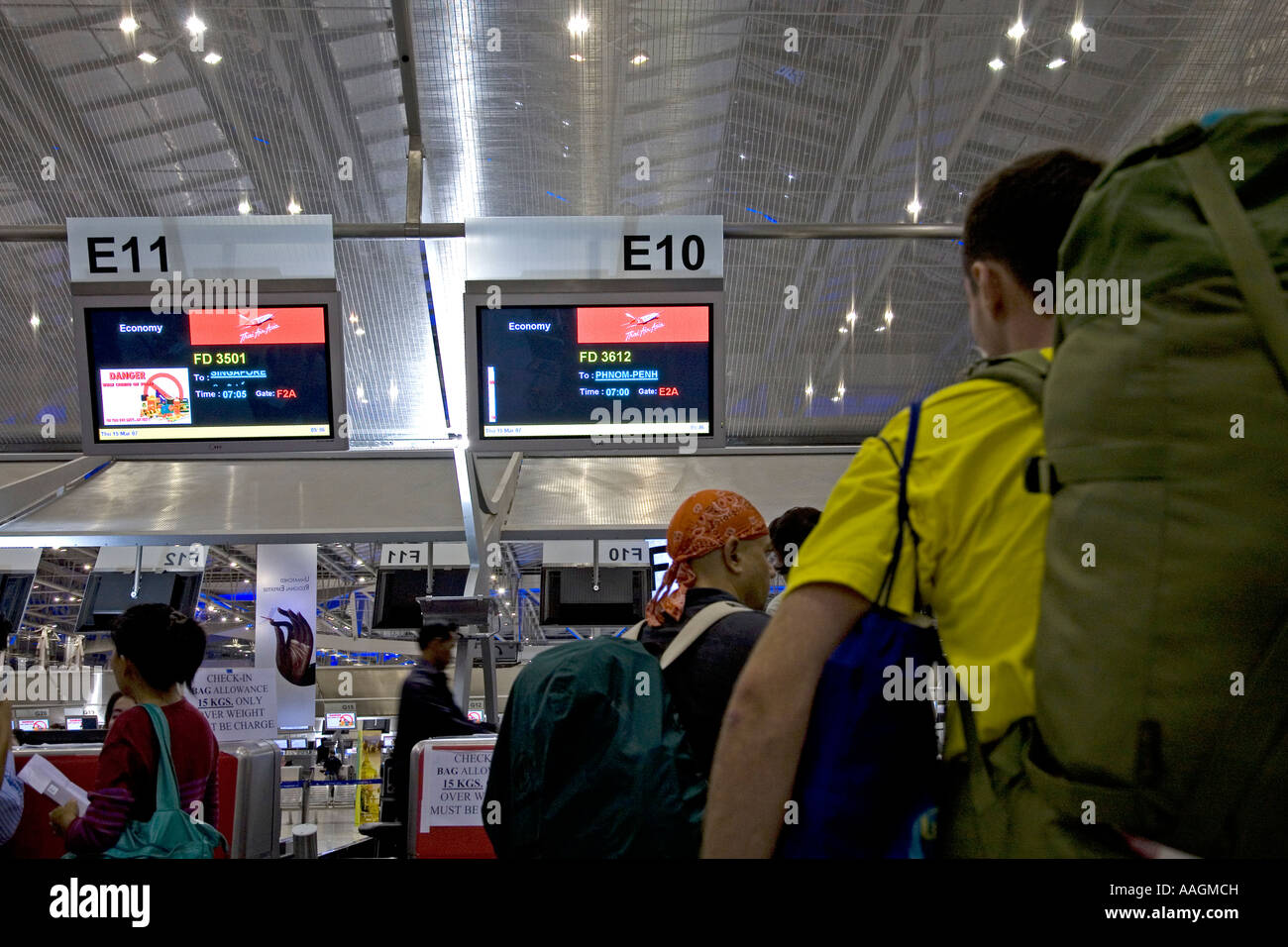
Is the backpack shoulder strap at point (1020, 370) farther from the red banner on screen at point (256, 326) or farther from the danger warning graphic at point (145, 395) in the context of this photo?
the danger warning graphic at point (145, 395)

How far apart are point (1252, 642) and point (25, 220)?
24.5ft

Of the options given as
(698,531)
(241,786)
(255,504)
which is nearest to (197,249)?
(255,504)

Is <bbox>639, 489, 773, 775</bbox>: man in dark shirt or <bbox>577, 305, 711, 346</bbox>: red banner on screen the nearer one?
<bbox>639, 489, 773, 775</bbox>: man in dark shirt

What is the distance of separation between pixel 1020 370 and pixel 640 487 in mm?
6516

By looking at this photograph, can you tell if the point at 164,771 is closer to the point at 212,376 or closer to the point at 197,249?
the point at 212,376

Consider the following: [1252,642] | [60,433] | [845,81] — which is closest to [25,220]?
[60,433]

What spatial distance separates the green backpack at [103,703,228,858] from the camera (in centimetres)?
283

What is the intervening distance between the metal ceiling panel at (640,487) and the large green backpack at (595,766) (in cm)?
519

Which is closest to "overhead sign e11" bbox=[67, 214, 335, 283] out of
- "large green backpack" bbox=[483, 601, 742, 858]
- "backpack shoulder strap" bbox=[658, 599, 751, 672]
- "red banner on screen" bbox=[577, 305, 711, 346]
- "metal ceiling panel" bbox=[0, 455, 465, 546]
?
"red banner on screen" bbox=[577, 305, 711, 346]

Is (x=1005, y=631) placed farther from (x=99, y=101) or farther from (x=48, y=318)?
(x=48, y=318)

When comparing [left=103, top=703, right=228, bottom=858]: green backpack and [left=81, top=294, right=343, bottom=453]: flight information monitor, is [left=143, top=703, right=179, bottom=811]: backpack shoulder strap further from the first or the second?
[left=81, top=294, right=343, bottom=453]: flight information monitor

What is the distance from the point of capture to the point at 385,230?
5695 millimetres

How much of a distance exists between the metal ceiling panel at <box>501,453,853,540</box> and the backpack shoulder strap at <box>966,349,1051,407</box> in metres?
5.74

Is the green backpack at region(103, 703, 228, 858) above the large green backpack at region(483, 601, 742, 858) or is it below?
below
